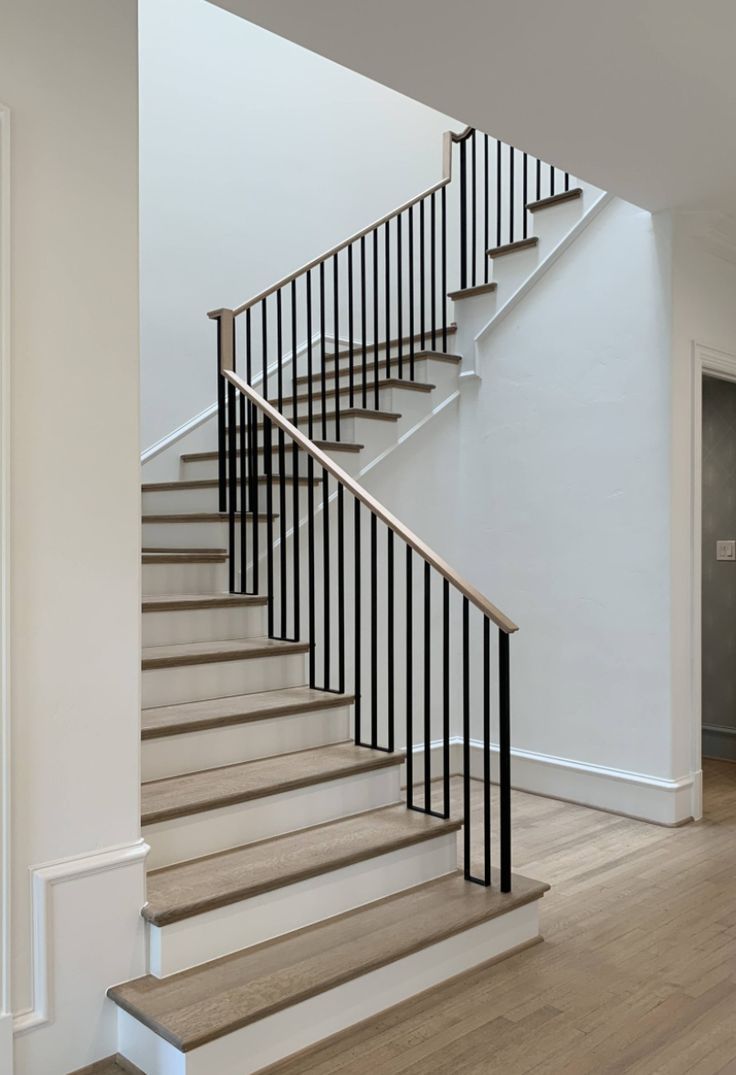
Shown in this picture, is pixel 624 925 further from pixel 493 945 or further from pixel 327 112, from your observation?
pixel 327 112

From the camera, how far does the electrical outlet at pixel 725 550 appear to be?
17.4ft

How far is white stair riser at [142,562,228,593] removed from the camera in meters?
3.92

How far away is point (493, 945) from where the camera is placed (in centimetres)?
284

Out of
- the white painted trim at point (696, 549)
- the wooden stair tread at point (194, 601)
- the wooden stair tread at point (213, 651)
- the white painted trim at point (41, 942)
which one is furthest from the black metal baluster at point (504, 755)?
the white painted trim at point (696, 549)

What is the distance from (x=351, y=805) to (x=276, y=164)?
4071 mm

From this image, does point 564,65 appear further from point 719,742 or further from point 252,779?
point 719,742

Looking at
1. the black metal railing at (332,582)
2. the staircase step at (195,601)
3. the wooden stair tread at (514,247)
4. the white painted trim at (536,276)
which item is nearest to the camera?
the staircase step at (195,601)

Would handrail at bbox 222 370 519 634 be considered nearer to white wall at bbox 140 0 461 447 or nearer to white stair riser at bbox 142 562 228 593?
white stair riser at bbox 142 562 228 593

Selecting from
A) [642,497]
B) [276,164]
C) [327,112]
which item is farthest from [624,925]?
[327,112]

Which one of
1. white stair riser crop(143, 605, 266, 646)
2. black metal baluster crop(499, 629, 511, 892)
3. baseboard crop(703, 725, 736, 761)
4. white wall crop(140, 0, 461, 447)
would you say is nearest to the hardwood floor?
black metal baluster crop(499, 629, 511, 892)

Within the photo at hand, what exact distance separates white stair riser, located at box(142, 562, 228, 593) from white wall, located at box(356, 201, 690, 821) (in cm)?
102

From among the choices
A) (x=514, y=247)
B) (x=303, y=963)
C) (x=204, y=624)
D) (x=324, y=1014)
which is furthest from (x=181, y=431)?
(x=324, y=1014)

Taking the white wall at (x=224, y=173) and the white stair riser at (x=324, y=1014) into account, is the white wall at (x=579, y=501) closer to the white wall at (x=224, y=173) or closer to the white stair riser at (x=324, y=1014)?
the white wall at (x=224, y=173)

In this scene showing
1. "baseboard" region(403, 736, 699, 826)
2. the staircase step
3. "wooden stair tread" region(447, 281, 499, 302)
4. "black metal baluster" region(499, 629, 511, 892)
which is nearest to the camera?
"black metal baluster" region(499, 629, 511, 892)
